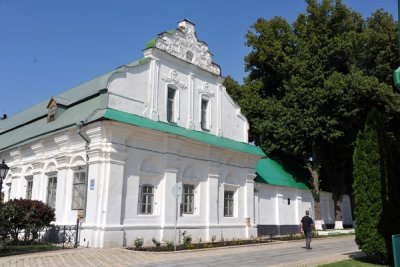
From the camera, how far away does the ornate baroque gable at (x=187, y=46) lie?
21078 millimetres

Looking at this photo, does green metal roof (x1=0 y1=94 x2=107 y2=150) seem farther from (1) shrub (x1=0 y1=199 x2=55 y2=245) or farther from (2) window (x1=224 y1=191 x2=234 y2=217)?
(2) window (x1=224 y1=191 x2=234 y2=217)

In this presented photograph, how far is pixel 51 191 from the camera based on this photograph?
20.5m

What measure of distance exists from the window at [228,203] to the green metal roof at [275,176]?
11.0ft

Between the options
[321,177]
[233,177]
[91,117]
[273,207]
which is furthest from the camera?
[321,177]

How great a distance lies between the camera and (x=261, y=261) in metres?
13.5

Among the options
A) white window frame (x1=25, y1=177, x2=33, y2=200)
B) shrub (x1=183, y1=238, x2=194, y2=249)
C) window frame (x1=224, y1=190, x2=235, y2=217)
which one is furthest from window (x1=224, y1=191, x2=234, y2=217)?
white window frame (x1=25, y1=177, x2=33, y2=200)

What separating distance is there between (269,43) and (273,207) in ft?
41.2

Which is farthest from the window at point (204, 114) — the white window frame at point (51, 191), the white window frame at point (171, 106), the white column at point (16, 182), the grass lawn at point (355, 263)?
the grass lawn at point (355, 263)

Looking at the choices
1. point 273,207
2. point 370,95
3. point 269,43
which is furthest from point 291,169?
point 269,43

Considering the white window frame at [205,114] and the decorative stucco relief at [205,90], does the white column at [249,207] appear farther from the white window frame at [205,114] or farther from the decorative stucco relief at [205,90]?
the decorative stucco relief at [205,90]

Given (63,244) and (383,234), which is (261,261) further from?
(63,244)

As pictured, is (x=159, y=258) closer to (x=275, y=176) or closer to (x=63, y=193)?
(x=63, y=193)

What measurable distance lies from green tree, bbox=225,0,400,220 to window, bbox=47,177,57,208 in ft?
50.2

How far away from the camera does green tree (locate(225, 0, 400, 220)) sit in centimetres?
2809
